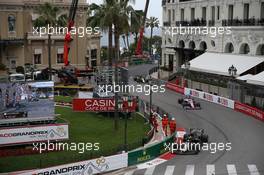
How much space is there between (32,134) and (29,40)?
45.4 metres

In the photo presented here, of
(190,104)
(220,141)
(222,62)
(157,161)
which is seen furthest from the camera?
(222,62)

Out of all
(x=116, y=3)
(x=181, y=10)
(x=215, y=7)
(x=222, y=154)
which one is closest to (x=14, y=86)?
(x=116, y=3)

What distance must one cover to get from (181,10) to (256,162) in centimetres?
5082

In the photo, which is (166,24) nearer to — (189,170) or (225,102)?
(225,102)

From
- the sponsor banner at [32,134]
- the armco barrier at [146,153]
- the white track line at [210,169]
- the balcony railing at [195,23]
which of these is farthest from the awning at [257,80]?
the sponsor banner at [32,134]

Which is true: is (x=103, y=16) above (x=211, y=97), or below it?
above

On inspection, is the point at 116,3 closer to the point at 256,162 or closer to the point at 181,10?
the point at 256,162

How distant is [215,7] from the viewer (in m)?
68.2

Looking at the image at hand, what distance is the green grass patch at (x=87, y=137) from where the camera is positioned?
99.8ft

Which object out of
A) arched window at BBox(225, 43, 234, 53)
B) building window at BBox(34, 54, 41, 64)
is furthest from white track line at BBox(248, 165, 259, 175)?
building window at BBox(34, 54, 41, 64)

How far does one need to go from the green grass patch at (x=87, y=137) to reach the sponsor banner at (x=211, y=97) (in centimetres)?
1124

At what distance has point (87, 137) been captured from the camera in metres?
38.0

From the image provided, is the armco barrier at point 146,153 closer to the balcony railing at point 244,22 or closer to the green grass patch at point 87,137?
the green grass patch at point 87,137

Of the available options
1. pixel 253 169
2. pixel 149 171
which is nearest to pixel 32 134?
pixel 149 171
